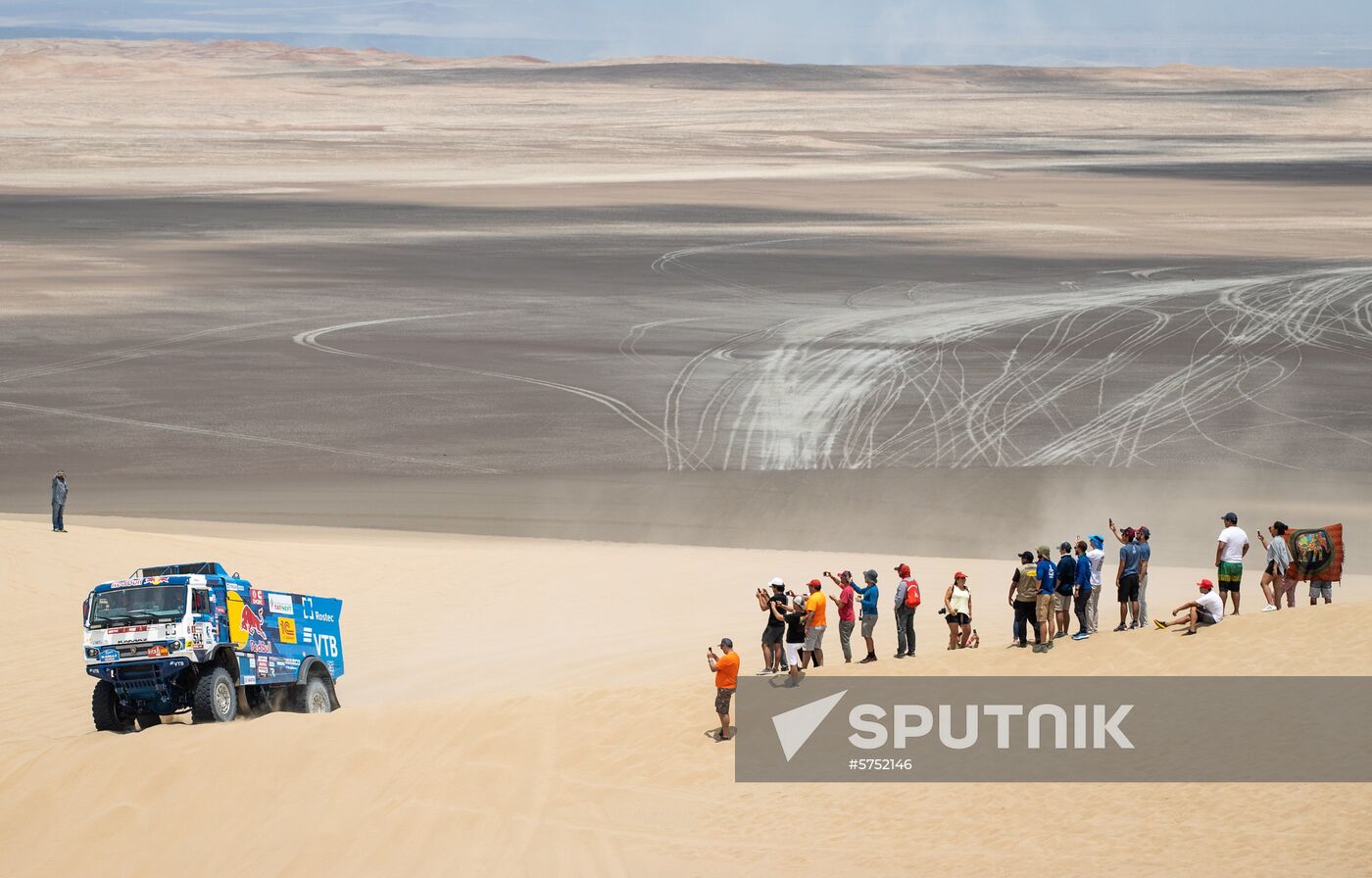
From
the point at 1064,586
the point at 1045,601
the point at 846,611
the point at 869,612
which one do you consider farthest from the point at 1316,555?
the point at 846,611

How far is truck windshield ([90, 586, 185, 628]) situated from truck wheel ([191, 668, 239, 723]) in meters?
0.72

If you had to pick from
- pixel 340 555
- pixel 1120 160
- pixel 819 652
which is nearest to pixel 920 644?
pixel 819 652

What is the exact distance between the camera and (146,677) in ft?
58.1

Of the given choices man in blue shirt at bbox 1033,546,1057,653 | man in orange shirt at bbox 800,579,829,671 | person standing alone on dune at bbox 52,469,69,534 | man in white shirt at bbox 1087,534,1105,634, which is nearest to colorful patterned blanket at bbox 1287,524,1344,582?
man in white shirt at bbox 1087,534,1105,634

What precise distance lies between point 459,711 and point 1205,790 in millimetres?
7022

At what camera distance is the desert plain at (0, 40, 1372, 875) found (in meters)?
15.1

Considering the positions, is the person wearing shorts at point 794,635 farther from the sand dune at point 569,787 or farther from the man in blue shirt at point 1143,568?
the man in blue shirt at point 1143,568

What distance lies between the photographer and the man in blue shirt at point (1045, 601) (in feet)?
59.5

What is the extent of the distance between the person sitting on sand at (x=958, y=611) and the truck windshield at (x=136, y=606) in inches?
310

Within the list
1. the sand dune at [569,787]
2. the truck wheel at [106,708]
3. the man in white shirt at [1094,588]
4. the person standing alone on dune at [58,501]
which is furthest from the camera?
the person standing alone on dune at [58,501]

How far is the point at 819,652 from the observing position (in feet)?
60.7

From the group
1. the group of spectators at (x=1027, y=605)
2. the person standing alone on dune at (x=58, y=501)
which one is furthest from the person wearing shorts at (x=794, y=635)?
the person standing alone on dune at (x=58, y=501)

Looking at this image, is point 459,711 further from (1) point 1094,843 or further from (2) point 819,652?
(1) point 1094,843

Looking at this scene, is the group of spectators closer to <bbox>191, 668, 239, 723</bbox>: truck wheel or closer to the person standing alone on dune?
<bbox>191, 668, 239, 723</bbox>: truck wheel
